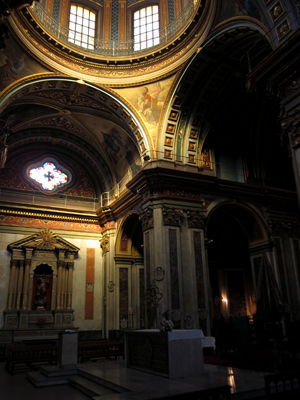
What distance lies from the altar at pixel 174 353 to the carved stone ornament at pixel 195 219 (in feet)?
22.4

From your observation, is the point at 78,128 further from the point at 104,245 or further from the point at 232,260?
the point at 232,260

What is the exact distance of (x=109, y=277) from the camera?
18.6 metres

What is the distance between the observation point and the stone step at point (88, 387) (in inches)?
293

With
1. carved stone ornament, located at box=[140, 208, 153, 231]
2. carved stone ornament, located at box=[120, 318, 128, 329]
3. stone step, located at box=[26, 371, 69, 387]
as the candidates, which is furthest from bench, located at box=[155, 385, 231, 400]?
carved stone ornament, located at box=[120, 318, 128, 329]

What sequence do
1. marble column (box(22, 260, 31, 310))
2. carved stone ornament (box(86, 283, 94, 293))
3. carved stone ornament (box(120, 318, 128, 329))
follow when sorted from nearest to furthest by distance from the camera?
1. marble column (box(22, 260, 31, 310))
2. carved stone ornament (box(120, 318, 128, 329))
3. carved stone ornament (box(86, 283, 94, 293))

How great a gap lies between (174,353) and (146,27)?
619 inches

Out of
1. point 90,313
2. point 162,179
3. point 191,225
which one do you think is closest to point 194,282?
point 191,225

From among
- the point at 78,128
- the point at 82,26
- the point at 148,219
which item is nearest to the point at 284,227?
the point at 148,219

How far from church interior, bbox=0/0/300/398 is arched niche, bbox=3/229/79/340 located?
57mm

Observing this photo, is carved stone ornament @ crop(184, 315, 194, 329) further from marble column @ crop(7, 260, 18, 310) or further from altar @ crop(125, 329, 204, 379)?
marble column @ crop(7, 260, 18, 310)

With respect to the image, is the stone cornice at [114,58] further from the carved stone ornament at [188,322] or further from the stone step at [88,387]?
the stone step at [88,387]

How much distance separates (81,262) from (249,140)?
11.1 meters

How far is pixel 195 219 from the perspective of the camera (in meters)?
15.3

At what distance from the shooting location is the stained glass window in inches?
792
